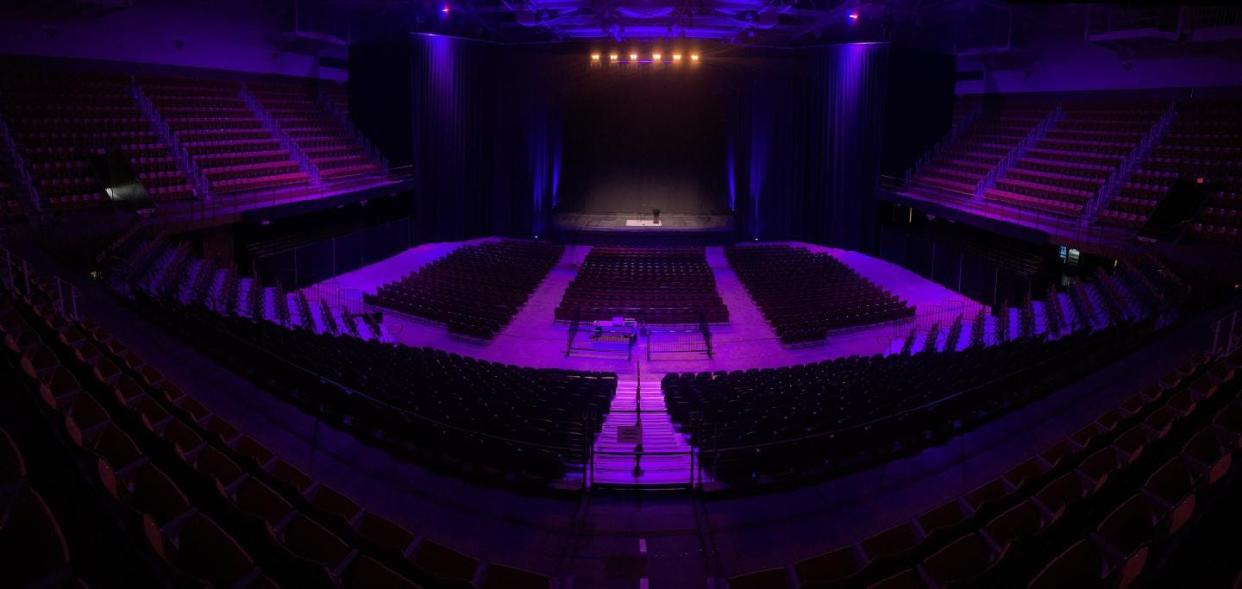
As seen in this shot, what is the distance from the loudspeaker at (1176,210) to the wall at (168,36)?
24.6m

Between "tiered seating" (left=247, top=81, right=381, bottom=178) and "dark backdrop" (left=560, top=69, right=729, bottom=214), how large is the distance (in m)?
7.57

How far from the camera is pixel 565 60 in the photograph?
26.1 metres

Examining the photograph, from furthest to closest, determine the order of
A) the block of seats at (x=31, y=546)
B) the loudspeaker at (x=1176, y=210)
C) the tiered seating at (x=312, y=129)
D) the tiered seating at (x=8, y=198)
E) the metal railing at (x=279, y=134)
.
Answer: the tiered seating at (x=312, y=129) < the metal railing at (x=279, y=134) < the loudspeaker at (x=1176, y=210) < the tiered seating at (x=8, y=198) < the block of seats at (x=31, y=546)

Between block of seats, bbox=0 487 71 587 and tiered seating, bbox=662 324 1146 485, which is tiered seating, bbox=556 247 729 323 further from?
block of seats, bbox=0 487 71 587

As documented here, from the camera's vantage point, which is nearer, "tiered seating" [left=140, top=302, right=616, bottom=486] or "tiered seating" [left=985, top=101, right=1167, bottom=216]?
"tiered seating" [left=140, top=302, right=616, bottom=486]

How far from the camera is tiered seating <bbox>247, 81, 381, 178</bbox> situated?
77.2 ft

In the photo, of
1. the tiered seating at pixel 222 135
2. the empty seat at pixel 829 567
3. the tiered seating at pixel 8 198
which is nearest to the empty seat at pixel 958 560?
the empty seat at pixel 829 567

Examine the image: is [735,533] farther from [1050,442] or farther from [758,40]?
[758,40]

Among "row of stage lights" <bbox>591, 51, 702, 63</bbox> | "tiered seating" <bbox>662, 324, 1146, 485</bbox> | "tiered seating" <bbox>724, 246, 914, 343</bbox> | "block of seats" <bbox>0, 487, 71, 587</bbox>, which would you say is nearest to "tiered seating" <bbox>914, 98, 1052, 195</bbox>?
"tiered seating" <bbox>724, 246, 914, 343</bbox>

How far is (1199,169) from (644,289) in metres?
13.3

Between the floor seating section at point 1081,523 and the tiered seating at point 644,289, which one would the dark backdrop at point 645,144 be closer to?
the tiered seating at point 644,289

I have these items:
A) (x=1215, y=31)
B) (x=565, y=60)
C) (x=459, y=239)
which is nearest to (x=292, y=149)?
(x=459, y=239)

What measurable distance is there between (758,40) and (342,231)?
50.6ft

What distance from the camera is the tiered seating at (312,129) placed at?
23.5 meters
